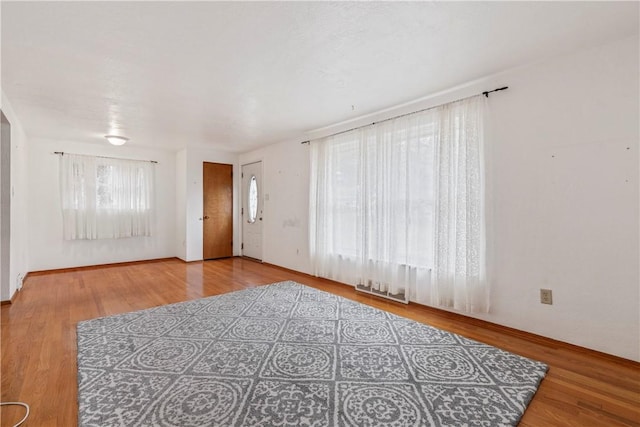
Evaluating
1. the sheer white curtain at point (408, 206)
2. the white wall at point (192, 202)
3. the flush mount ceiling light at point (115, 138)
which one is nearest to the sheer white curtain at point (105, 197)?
the white wall at point (192, 202)

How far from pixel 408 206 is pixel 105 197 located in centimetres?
580

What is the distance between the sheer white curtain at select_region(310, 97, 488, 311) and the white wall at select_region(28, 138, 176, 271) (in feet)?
12.6

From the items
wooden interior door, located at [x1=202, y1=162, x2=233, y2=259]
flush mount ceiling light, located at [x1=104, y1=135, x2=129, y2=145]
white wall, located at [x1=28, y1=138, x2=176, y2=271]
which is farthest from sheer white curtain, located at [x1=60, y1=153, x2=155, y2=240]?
wooden interior door, located at [x1=202, y1=162, x2=233, y2=259]

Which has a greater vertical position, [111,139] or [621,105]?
[111,139]

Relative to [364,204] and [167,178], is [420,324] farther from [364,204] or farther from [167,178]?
[167,178]

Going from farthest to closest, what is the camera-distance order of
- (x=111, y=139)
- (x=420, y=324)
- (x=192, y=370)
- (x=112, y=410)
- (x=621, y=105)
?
(x=111, y=139)
(x=420, y=324)
(x=621, y=105)
(x=192, y=370)
(x=112, y=410)

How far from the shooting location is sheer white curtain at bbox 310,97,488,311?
121 inches

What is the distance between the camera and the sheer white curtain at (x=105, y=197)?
5.57 meters

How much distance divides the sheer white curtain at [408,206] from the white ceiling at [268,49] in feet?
1.66

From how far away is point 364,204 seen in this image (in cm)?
416

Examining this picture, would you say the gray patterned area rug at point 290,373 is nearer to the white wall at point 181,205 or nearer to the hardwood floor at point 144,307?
the hardwood floor at point 144,307

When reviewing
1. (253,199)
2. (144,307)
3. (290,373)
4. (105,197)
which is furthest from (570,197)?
(105,197)

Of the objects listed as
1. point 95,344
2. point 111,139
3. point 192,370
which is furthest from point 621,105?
point 111,139

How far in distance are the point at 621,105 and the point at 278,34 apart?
2665 mm
